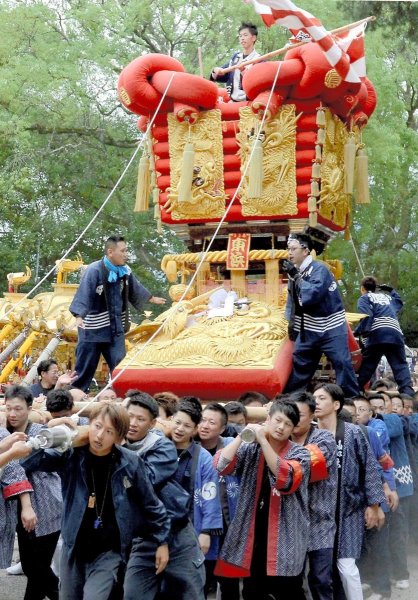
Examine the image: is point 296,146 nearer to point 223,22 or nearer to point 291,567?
point 291,567

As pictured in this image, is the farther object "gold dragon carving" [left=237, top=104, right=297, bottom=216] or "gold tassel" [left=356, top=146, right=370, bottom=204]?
"gold tassel" [left=356, top=146, right=370, bottom=204]

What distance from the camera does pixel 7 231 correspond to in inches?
760

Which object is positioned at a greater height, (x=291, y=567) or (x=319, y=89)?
(x=319, y=89)

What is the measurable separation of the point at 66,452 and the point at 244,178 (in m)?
5.48

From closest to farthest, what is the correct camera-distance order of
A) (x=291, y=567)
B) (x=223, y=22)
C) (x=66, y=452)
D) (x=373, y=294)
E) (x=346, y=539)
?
(x=66, y=452)
(x=291, y=567)
(x=346, y=539)
(x=373, y=294)
(x=223, y=22)

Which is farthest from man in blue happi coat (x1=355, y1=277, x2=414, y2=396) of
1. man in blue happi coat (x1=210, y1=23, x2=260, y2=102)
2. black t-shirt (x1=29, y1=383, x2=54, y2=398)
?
black t-shirt (x1=29, y1=383, x2=54, y2=398)

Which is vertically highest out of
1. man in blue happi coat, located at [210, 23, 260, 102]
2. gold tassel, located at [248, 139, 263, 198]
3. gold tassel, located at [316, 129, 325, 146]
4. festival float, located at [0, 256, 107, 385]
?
man in blue happi coat, located at [210, 23, 260, 102]

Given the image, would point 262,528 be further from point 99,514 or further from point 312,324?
point 312,324

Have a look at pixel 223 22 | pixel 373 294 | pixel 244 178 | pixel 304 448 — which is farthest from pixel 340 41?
pixel 223 22

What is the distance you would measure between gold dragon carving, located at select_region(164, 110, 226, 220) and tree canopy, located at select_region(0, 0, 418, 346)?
8.35 meters

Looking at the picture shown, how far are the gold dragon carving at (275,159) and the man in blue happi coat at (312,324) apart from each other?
95 cm

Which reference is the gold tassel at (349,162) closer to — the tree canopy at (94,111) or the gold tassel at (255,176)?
A: the gold tassel at (255,176)

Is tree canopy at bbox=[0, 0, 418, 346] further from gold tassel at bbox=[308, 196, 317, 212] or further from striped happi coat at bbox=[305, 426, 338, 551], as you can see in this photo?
striped happi coat at bbox=[305, 426, 338, 551]

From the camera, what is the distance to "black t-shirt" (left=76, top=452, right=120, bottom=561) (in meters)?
4.55
